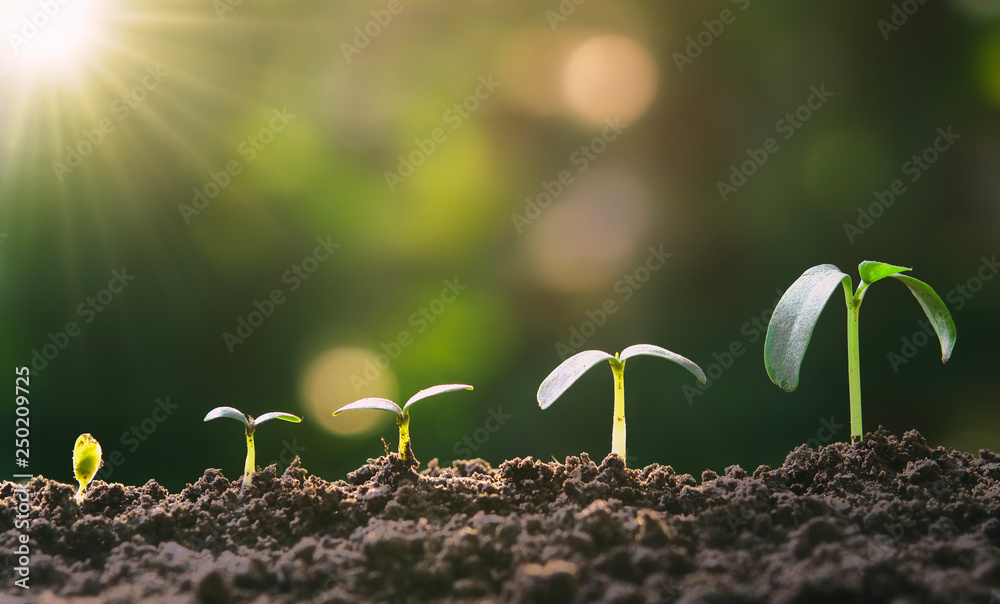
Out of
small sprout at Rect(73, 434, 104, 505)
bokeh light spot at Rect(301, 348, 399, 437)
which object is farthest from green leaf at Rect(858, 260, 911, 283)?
bokeh light spot at Rect(301, 348, 399, 437)

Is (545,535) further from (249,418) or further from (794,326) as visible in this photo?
(249,418)

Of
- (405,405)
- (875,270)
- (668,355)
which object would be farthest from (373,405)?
(875,270)

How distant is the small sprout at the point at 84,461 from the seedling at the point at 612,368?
32.6 inches

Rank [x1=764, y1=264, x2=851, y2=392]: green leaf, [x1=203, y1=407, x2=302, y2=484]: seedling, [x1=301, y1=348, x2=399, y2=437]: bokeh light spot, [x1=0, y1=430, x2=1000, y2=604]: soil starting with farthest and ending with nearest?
1. [x1=301, y1=348, x2=399, y2=437]: bokeh light spot
2. [x1=203, y1=407, x2=302, y2=484]: seedling
3. [x1=764, y1=264, x2=851, y2=392]: green leaf
4. [x1=0, y1=430, x2=1000, y2=604]: soil

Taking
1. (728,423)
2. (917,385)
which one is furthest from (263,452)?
(917,385)

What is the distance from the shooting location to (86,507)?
118cm

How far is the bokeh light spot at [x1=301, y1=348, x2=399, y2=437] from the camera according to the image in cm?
225

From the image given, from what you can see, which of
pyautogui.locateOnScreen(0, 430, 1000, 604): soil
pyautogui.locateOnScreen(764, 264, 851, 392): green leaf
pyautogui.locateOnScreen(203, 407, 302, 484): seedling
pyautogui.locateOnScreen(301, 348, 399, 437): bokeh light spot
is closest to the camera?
pyautogui.locateOnScreen(0, 430, 1000, 604): soil

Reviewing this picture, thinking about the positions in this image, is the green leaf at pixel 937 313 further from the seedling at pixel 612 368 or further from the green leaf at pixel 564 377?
the green leaf at pixel 564 377

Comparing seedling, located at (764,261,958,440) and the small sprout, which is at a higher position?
the small sprout

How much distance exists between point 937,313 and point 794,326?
316 mm

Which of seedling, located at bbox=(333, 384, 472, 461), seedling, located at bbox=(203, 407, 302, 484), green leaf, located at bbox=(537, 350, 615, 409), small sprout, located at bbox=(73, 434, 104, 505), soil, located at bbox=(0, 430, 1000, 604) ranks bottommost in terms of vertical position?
soil, located at bbox=(0, 430, 1000, 604)

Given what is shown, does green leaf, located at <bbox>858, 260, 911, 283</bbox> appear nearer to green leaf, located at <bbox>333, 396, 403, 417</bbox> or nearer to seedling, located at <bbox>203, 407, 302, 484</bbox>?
green leaf, located at <bbox>333, 396, 403, 417</bbox>

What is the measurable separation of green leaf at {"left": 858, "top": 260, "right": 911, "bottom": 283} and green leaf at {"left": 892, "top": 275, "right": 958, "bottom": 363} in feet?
0.08
